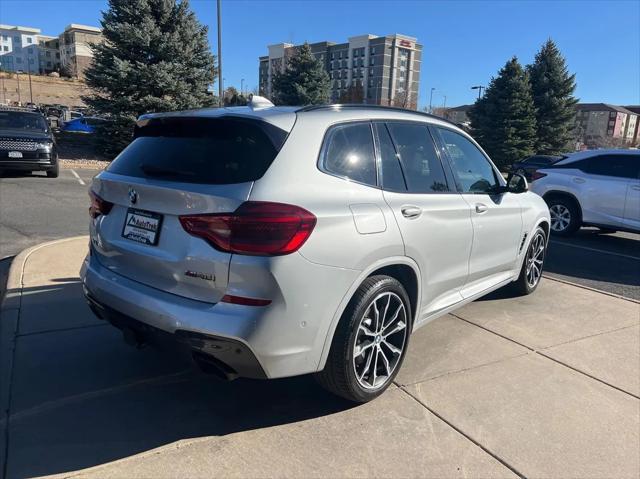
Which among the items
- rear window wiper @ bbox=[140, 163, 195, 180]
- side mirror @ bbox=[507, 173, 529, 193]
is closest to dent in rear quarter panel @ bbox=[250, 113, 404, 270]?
rear window wiper @ bbox=[140, 163, 195, 180]

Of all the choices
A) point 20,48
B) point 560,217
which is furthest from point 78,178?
point 20,48

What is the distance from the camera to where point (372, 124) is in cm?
327

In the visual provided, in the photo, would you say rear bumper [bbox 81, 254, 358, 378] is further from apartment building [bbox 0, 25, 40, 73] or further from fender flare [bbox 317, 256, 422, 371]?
apartment building [bbox 0, 25, 40, 73]

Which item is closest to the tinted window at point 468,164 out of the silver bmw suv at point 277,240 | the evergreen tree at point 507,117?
the silver bmw suv at point 277,240

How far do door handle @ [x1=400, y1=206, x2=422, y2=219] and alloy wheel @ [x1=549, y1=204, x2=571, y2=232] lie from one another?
288 inches

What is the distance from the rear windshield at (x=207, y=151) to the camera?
2.63 m

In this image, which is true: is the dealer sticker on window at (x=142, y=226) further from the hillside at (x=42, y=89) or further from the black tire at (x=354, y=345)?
the hillside at (x=42, y=89)

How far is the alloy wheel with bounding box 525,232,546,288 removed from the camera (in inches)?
209

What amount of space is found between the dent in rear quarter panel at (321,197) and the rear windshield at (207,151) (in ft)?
0.29

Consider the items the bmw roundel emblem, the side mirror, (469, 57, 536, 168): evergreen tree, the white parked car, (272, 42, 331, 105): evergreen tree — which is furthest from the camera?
(469, 57, 536, 168): evergreen tree

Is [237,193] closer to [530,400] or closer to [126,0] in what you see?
[530,400]

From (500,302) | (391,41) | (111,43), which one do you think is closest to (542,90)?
(111,43)

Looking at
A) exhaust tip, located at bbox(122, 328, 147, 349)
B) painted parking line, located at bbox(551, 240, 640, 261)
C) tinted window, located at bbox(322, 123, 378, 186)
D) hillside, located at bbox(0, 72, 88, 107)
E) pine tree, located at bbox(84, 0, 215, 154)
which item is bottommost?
painted parking line, located at bbox(551, 240, 640, 261)

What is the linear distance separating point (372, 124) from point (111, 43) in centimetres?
1747
